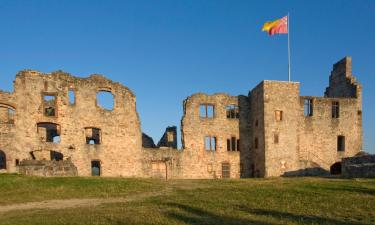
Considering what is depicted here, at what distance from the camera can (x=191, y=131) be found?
99.1ft

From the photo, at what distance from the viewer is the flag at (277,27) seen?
97.8ft

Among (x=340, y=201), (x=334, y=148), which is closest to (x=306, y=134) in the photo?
(x=334, y=148)

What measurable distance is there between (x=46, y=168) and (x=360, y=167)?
23.0 metres

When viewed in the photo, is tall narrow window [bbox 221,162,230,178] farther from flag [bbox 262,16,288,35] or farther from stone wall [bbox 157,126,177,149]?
flag [bbox 262,16,288,35]

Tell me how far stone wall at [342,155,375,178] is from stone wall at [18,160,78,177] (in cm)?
2113

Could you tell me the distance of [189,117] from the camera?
3031 centimetres

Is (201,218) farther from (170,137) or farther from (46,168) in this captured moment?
(170,137)

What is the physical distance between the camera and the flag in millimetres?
29797

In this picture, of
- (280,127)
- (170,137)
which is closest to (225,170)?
(280,127)

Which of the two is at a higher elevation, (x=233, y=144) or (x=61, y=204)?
(x=233, y=144)

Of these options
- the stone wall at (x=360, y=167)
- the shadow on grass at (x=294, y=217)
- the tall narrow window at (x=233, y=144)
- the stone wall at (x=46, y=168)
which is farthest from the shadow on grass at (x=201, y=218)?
the tall narrow window at (x=233, y=144)

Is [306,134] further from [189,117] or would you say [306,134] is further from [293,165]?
[189,117]

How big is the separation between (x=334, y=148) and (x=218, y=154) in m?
11.5

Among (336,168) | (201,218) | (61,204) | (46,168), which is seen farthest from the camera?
(336,168)
